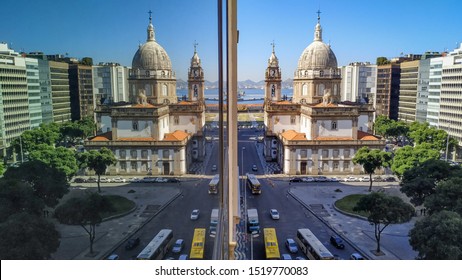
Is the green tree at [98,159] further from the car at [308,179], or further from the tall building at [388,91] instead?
the tall building at [388,91]

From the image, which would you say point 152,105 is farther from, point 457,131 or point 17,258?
point 457,131

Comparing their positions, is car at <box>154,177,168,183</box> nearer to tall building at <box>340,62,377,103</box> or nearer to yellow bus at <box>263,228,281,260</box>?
yellow bus at <box>263,228,281,260</box>

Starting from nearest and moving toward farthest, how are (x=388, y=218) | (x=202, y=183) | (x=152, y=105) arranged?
(x=152, y=105)
(x=202, y=183)
(x=388, y=218)

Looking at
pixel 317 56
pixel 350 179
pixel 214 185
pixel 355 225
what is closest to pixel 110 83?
pixel 214 185

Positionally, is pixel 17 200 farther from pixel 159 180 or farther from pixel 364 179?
pixel 364 179

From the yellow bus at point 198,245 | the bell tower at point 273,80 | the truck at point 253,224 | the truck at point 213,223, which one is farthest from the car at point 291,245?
the bell tower at point 273,80
